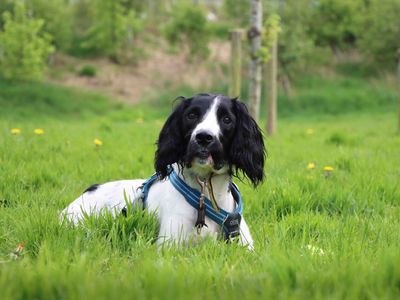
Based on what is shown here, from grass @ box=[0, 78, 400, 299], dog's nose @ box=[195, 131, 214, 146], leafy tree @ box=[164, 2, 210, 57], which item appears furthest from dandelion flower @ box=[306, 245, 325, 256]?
leafy tree @ box=[164, 2, 210, 57]

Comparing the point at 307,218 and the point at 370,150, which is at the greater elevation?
the point at 307,218

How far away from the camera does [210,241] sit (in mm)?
2900

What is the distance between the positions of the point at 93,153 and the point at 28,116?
12946 mm

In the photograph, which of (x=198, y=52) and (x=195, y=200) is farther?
(x=198, y=52)

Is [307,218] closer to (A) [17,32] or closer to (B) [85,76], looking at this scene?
(A) [17,32]

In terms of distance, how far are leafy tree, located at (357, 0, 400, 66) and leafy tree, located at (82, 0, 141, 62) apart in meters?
12.3

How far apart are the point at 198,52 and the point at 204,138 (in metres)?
22.3

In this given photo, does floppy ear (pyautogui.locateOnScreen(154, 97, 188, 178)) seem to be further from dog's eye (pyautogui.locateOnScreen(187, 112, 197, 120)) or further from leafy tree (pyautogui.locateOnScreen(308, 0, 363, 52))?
leafy tree (pyautogui.locateOnScreen(308, 0, 363, 52))

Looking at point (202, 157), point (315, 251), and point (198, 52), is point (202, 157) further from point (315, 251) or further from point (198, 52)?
point (198, 52)

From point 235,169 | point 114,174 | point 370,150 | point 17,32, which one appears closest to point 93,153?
point 114,174

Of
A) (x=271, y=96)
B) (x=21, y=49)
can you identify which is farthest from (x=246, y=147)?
(x=21, y=49)

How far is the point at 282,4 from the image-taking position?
25.1 metres

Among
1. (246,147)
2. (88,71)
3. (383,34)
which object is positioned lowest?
(88,71)

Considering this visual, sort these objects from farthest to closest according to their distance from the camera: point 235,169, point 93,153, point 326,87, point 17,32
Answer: point 326,87 → point 17,32 → point 93,153 → point 235,169
